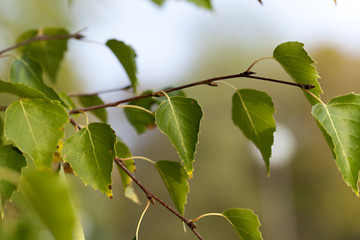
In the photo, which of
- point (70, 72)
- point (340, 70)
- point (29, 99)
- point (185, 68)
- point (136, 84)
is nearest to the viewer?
point (29, 99)

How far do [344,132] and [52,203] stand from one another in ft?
1.08

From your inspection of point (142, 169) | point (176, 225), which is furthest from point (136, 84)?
point (142, 169)

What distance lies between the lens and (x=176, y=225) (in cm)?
1161

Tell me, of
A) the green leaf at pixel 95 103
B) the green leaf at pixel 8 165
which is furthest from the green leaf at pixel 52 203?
the green leaf at pixel 95 103

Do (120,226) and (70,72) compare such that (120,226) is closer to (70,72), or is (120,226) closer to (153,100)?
(70,72)

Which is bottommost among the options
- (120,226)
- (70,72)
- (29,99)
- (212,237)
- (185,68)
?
(120,226)

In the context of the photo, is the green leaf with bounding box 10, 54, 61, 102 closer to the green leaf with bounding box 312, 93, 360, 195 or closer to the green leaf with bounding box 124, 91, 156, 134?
the green leaf with bounding box 124, 91, 156, 134

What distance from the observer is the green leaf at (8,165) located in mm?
439

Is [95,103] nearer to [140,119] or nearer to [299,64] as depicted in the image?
[140,119]

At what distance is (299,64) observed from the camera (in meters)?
0.49

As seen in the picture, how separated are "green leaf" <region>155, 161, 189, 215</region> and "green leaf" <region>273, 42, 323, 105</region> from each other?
0.57ft

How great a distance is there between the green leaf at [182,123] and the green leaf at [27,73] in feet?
0.64

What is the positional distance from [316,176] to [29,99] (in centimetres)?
1345

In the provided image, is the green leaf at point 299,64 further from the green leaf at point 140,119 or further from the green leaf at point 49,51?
the green leaf at point 49,51
